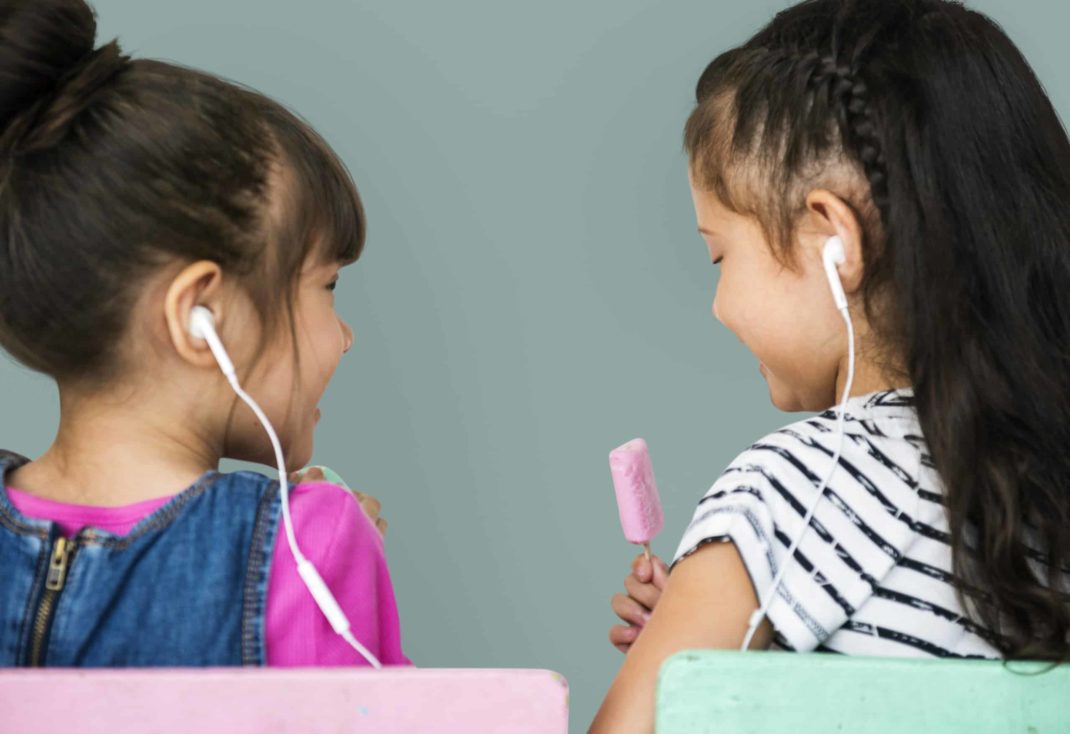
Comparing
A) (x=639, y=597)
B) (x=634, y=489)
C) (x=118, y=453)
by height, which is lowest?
(x=639, y=597)

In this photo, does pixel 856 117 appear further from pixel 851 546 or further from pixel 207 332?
pixel 207 332

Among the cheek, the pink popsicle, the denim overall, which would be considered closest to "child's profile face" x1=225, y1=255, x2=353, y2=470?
the cheek

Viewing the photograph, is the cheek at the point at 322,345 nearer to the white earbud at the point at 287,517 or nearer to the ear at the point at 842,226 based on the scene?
the white earbud at the point at 287,517

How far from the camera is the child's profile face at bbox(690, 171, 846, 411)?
117cm

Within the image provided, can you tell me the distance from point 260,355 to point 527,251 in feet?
3.00

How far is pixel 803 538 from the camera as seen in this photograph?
103 centimetres

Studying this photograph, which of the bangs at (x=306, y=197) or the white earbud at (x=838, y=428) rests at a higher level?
the bangs at (x=306, y=197)

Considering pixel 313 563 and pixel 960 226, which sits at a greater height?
pixel 960 226

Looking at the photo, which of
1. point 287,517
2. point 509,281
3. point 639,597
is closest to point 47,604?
point 287,517

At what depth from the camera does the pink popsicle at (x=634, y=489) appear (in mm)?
1216

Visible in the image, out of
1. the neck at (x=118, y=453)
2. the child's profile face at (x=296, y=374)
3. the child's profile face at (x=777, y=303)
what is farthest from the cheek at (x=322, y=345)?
the child's profile face at (x=777, y=303)

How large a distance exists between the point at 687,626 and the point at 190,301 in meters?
0.41

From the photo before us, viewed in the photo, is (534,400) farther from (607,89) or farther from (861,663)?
(861,663)

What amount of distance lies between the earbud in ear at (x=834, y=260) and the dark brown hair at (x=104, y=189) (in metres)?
0.41
